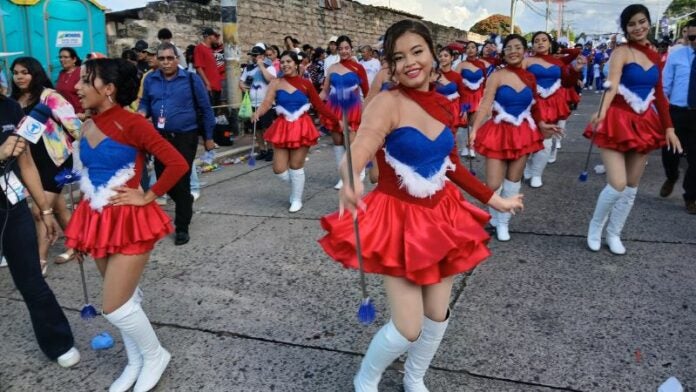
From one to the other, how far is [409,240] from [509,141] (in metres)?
3.07

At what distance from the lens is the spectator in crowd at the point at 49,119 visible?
4375mm

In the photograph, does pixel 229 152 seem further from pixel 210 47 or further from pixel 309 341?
pixel 309 341

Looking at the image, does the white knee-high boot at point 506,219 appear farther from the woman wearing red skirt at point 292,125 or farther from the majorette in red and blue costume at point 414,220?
the majorette in red and blue costume at point 414,220

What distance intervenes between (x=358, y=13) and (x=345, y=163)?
18912 millimetres

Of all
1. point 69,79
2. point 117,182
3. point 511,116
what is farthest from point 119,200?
point 69,79

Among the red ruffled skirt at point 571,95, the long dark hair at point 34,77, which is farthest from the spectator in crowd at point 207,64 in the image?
the red ruffled skirt at point 571,95

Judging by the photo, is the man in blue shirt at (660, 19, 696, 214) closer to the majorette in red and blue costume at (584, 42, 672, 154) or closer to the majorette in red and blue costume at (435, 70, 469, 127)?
the majorette in red and blue costume at (584, 42, 672, 154)

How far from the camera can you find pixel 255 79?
1062cm

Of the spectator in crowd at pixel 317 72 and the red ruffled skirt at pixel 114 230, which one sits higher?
the spectator in crowd at pixel 317 72

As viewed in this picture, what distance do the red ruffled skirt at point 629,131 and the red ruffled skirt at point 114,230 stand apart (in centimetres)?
364

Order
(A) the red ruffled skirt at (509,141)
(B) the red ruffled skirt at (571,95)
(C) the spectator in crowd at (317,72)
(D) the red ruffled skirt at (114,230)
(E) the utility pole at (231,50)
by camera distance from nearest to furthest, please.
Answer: (D) the red ruffled skirt at (114,230) < (A) the red ruffled skirt at (509,141) < (B) the red ruffled skirt at (571,95) < (E) the utility pole at (231,50) < (C) the spectator in crowd at (317,72)

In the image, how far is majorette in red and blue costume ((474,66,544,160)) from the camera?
512cm

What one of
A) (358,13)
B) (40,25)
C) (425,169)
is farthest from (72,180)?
(358,13)

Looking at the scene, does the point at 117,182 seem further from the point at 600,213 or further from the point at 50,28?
the point at 50,28
